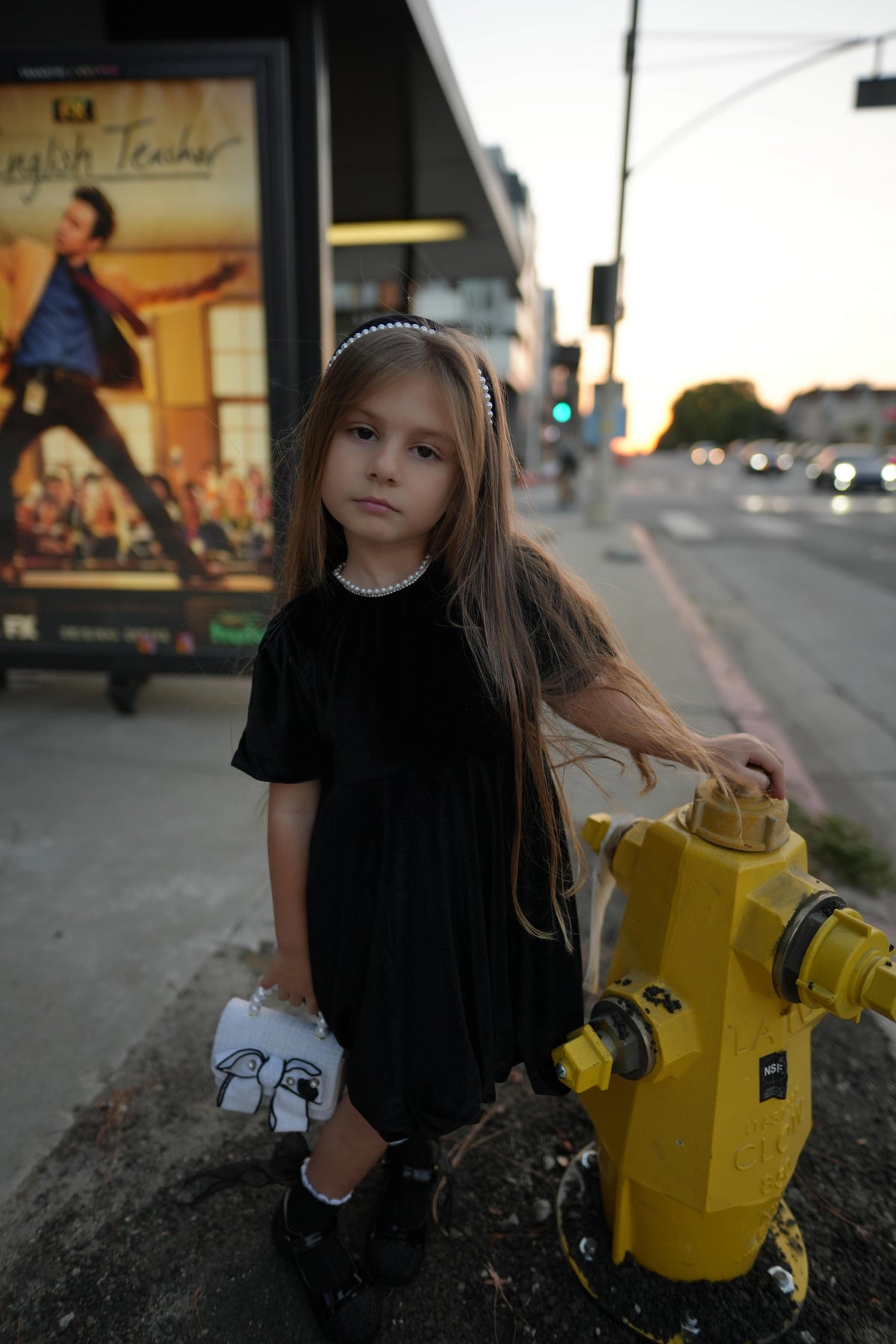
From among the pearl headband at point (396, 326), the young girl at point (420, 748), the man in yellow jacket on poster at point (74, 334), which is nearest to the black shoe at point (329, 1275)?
the young girl at point (420, 748)

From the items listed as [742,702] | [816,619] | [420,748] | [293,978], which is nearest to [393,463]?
[420,748]

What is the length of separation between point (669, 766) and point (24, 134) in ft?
12.6

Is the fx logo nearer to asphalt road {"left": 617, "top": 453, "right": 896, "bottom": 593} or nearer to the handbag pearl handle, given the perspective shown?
the handbag pearl handle

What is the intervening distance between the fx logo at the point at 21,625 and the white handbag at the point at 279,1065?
3.09 m

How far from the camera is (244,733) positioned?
133 cm

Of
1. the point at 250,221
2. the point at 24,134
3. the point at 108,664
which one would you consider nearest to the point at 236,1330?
the point at 108,664

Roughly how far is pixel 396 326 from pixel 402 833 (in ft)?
2.50

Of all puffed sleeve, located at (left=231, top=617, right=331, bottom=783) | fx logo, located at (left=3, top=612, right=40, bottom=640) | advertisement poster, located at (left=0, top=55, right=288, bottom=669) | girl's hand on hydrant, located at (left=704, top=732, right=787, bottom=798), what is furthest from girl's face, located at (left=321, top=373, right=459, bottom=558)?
fx logo, located at (left=3, top=612, right=40, bottom=640)

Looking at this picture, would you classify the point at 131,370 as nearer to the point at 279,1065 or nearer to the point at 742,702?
the point at 279,1065

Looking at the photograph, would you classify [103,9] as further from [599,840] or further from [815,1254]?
[815,1254]

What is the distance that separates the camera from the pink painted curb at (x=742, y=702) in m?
3.56

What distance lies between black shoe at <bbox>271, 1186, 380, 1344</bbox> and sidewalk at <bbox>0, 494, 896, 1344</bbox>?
4 centimetres

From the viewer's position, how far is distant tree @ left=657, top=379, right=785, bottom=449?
92688 mm

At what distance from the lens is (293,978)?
1390mm
